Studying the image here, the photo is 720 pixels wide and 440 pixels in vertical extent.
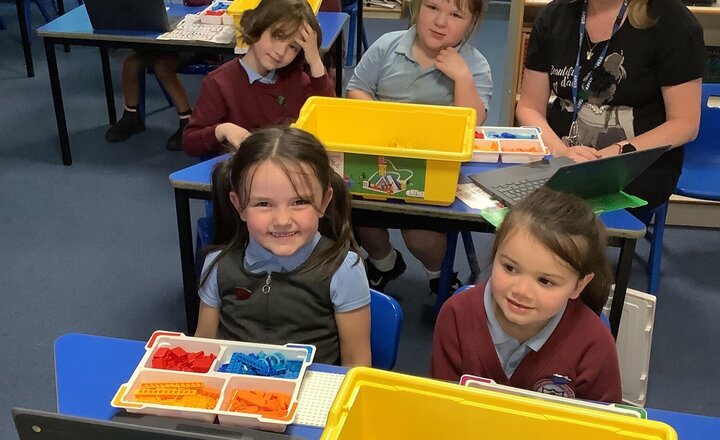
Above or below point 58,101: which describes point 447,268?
below

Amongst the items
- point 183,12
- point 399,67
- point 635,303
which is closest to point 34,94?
point 183,12

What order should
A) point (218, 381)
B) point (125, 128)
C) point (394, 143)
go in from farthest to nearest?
point (125, 128), point (394, 143), point (218, 381)

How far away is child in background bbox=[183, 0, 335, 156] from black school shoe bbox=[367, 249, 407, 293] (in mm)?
583

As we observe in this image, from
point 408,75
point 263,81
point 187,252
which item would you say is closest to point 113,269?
point 187,252

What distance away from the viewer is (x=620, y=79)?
87.3 inches

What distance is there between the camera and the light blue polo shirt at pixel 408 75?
231 centimetres

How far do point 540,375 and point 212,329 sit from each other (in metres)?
0.67

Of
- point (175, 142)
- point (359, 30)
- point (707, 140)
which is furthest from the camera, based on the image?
point (359, 30)

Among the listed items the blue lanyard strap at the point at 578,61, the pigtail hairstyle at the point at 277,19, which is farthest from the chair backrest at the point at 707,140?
the pigtail hairstyle at the point at 277,19

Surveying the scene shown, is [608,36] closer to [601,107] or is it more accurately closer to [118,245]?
[601,107]

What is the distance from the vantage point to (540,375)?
1.30 meters

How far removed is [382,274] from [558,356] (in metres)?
1.29

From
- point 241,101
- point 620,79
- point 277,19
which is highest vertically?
point 277,19

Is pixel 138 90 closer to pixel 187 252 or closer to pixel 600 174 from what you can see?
pixel 187 252
